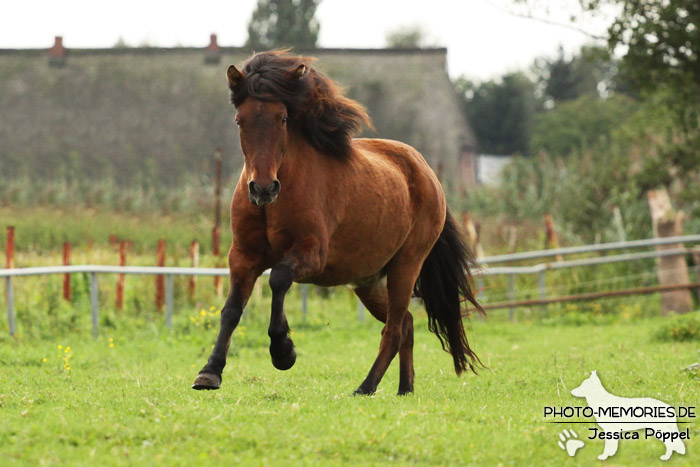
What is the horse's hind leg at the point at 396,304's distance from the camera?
7309 mm

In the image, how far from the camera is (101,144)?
36.4 m

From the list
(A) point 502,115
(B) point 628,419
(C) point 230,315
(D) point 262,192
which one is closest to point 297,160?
(D) point 262,192

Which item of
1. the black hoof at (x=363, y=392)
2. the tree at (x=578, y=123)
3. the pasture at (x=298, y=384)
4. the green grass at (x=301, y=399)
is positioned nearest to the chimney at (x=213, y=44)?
the tree at (x=578, y=123)

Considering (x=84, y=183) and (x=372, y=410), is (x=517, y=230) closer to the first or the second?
(x=84, y=183)

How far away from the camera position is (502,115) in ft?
206

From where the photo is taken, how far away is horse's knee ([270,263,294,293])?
6062 millimetres

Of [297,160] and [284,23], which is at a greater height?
[284,23]

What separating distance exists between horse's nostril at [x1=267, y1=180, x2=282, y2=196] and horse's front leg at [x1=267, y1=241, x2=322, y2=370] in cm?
53

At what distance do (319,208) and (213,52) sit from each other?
34.4 metres

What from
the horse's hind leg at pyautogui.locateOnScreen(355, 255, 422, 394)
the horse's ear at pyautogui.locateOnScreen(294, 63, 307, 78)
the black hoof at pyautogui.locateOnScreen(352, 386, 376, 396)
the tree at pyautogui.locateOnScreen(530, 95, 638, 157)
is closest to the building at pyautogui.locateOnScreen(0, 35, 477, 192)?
the tree at pyautogui.locateOnScreen(530, 95, 638, 157)

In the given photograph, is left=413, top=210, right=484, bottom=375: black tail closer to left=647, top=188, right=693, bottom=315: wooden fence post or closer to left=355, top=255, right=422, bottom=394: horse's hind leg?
left=355, top=255, right=422, bottom=394: horse's hind leg

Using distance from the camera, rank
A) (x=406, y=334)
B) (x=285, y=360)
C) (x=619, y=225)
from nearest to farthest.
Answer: (x=285, y=360), (x=406, y=334), (x=619, y=225)

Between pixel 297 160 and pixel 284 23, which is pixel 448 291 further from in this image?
pixel 284 23

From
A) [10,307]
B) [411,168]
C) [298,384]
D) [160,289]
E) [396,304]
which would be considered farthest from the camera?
[160,289]
